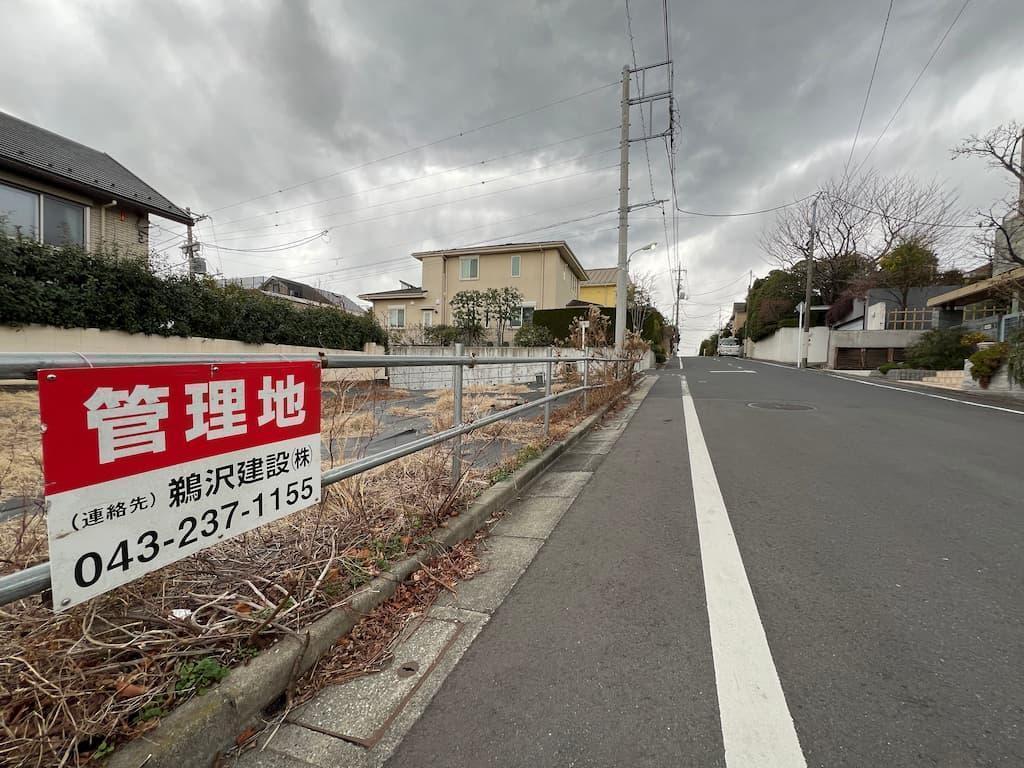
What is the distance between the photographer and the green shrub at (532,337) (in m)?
22.3

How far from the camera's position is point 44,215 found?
35.7 ft

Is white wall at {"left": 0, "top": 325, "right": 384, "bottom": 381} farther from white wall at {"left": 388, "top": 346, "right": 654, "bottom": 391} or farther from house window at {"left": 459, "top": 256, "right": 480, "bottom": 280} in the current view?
house window at {"left": 459, "top": 256, "right": 480, "bottom": 280}

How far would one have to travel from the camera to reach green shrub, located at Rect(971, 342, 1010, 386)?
38.9ft

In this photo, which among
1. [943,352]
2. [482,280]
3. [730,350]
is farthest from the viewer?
[730,350]

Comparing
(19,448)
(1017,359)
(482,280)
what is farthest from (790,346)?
(19,448)

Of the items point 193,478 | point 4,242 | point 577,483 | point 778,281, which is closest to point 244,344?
point 4,242

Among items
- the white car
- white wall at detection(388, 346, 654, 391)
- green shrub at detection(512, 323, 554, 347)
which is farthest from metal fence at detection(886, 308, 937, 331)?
the white car

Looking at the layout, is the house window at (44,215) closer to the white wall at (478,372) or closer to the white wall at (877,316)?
the white wall at (478,372)

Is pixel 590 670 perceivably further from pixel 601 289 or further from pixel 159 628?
pixel 601 289

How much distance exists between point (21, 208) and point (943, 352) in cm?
2874

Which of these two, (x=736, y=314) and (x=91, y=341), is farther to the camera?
(x=736, y=314)

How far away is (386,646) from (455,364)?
1.69 metres

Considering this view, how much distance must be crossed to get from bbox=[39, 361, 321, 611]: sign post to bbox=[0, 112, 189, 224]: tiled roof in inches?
529

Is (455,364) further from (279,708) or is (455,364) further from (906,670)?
(906,670)
